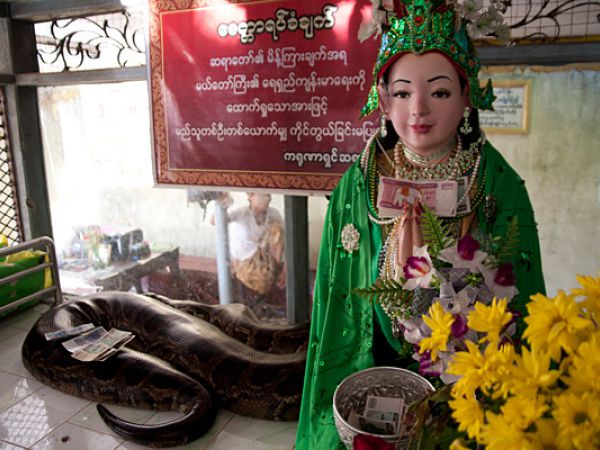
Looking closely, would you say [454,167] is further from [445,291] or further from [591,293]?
[591,293]

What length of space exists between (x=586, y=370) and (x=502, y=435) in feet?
0.48

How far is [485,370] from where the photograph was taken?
77cm

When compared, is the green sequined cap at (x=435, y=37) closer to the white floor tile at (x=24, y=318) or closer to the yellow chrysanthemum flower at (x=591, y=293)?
the yellow chrysanthemum flower at (x=591, y=293)

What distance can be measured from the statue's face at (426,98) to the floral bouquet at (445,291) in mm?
629

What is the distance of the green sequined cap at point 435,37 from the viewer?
172cm

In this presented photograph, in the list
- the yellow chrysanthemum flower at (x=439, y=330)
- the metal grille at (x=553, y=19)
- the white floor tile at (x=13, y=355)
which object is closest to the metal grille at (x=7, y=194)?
the white floor tile at (x=13, y=355)

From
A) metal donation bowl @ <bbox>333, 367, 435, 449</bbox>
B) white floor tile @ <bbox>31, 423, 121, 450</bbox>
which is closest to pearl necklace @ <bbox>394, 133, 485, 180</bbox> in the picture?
metal donation bowl @ <bbox>333, 367, 435, 449</bbox>

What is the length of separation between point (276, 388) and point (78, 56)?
302 cm

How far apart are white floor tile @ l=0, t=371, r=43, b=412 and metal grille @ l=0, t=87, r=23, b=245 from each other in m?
1.67

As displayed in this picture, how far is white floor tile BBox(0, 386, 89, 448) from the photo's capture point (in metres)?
2.80

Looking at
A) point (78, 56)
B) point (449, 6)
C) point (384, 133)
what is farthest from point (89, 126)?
point (449, 6)

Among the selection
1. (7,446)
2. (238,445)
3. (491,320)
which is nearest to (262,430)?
(238,445)

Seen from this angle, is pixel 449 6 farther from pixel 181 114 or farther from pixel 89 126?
pixel 89 126

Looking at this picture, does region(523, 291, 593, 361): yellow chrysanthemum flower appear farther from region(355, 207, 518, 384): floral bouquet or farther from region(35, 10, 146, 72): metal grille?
region(35, 10, 146, 72): metal grille
